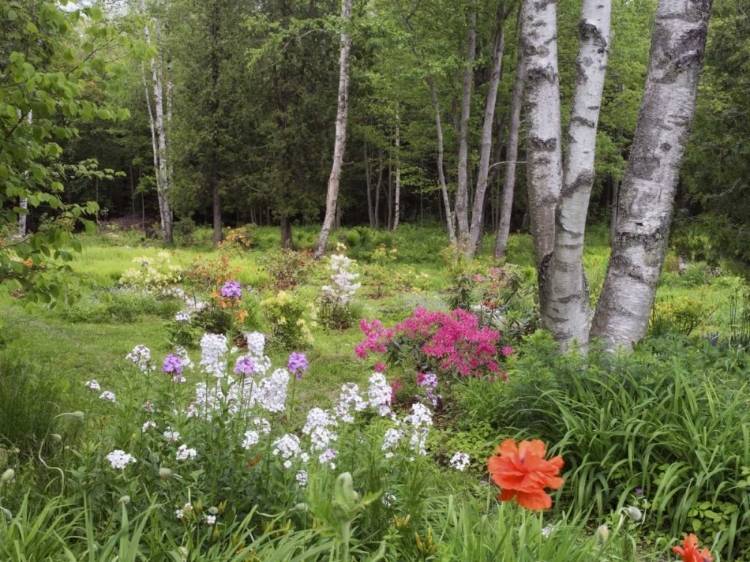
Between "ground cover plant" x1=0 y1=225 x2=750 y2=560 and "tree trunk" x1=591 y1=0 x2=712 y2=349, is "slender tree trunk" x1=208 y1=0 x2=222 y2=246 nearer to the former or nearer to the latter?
"ground cover plant" x1=0 y1=225 x2=750 y2=560

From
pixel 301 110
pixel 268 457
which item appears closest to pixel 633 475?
pixel 268 457

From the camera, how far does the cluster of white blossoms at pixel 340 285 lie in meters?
8.02

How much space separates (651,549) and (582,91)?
9.08 ft

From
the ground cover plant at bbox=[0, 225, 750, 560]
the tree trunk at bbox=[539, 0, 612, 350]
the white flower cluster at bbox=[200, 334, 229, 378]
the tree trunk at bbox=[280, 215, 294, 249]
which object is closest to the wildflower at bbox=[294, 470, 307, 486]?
the ground cover plant at bbox=[0, 225, 750, 560]

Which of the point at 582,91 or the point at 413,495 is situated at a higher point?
the point at 582,91

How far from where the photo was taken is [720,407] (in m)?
3.07

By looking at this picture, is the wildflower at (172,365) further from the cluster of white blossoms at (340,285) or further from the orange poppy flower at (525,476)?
the cluster of white blossoms at (340,285)

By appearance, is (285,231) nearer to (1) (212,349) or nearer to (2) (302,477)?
(1) (212,349)

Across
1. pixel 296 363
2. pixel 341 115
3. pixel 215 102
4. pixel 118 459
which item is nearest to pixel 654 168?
pixel 296 363

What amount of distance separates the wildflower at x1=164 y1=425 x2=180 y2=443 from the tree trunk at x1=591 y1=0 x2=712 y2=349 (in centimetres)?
293

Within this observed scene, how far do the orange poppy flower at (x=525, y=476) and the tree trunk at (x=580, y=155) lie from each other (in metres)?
2.69

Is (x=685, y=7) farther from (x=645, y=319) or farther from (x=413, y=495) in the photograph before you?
(x=413, y=495)

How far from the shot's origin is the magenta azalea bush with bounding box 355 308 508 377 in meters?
4.39

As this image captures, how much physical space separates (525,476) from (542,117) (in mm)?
3272
